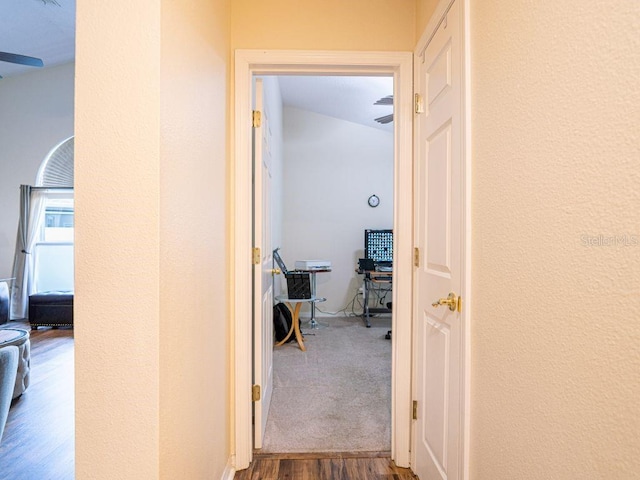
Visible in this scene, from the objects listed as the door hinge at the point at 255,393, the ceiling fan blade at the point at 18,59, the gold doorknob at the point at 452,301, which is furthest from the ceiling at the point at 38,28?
the gold doorknob at the point at 452,301

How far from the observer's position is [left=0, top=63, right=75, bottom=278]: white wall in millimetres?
5555

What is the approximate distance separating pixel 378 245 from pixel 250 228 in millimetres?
3849

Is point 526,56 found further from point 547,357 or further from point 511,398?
point 511,398

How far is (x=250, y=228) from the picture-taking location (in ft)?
6.11

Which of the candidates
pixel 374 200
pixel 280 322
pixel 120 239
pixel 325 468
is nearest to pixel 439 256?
pixel 120 239

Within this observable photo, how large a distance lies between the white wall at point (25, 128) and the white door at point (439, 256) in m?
6.24

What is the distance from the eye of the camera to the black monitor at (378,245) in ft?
17.8

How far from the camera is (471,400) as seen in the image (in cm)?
117

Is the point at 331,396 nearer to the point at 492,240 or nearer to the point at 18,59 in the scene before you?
the point at 492,240

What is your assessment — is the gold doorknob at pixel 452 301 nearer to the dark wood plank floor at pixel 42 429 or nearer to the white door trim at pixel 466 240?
the white door trim at pixel 466 240

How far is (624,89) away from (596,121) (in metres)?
0.07

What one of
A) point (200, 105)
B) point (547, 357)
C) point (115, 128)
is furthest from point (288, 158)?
point (547, 357)

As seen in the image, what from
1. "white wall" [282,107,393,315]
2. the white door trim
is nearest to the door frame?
the white door trim

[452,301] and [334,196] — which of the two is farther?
[334,196]
